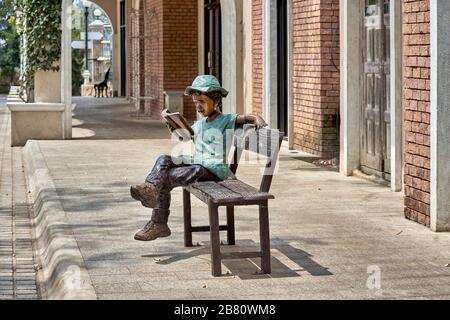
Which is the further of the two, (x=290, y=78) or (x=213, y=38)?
(x=213, y=38)

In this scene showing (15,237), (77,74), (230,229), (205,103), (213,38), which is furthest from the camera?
(77,74)

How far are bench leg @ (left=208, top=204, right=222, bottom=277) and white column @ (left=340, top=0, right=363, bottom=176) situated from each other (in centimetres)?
580

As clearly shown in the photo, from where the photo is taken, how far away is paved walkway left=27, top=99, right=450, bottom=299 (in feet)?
22.1

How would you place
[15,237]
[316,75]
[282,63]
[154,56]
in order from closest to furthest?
1. [15,237]
2. [316,75]
3. [282,63]
4. [154,56]

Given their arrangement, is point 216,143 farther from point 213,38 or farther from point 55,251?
point 213,38

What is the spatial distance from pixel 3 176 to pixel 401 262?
8089 millimetres

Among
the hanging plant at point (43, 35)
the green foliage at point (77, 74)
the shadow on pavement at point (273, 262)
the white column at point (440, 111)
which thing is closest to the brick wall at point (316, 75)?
the hanging plant at point (43, 35)

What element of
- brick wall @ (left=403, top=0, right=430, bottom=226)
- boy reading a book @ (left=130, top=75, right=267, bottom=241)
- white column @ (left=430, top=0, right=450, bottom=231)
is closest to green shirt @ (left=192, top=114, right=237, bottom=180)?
boy reading a book @ (left=130, top=75, right=267, bottom=241)

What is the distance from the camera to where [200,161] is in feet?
25.6

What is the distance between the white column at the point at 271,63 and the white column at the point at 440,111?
Result: 820 centimetres

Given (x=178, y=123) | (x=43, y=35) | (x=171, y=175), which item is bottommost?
(x=171, y=175)

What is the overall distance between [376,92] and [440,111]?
11.5ft


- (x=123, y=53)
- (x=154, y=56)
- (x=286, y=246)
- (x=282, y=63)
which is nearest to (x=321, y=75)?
(x=282, y=63)
